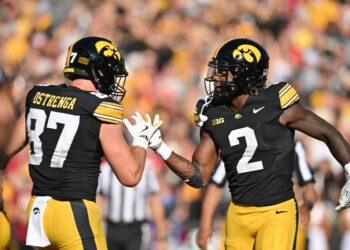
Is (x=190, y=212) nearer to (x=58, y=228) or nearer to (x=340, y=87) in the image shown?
(x=340, y=87)

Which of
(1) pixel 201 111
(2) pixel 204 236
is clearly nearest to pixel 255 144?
(1) pixel 201 111

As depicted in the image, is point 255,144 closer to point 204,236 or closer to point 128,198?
point 204,236

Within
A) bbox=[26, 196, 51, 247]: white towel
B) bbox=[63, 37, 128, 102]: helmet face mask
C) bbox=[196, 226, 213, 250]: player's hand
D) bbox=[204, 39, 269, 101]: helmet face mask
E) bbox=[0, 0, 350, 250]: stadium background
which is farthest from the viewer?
bbox=[0, 0, 350, 250]: stadium background

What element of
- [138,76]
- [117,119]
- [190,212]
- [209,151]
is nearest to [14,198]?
[190,212]

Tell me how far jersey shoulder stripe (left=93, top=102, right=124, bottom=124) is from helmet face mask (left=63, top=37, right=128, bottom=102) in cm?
28

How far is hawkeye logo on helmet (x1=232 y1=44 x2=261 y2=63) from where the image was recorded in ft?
17.2

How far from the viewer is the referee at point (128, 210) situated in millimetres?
8172

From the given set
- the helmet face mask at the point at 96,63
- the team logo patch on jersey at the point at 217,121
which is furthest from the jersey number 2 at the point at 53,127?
the team logo patch on jersey at the point at 217,121

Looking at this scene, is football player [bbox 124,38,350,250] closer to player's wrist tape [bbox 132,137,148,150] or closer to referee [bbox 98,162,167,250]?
player's wrist tape [bbox 132,137,148,150]

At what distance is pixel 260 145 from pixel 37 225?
1454 mm

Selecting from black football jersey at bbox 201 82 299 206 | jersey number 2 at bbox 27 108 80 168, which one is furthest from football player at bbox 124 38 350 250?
jersey number 2 at bbox 27 108 80 168

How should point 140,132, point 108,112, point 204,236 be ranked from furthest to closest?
point 204,236 → point 140,132 → point 108,112

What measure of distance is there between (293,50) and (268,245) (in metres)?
7.00

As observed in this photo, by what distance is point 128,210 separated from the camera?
823cm
